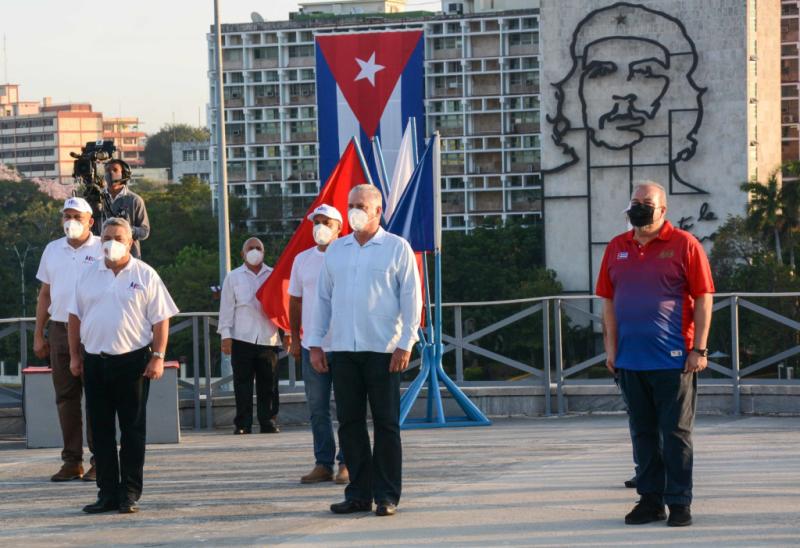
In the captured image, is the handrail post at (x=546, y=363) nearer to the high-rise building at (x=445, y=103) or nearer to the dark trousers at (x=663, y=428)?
the dark trousers at (x=663, y=428)

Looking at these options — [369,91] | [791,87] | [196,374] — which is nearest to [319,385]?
[369,91]

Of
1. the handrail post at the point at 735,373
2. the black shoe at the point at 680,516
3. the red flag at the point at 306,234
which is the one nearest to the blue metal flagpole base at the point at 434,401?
the red flag at the point at 306,234

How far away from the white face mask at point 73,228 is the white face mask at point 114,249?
4.85ft

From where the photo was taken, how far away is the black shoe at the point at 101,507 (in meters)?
10.1

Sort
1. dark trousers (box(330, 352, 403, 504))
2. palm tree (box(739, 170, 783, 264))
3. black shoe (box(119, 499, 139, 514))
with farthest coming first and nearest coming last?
palm tree (box(739, 170, 783, 264))
black shoe (box(119, 499, 139, 514))
dark trousers (box(330, 352, 403, 504))

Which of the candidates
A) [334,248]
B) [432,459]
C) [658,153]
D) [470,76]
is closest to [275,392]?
[432,459]

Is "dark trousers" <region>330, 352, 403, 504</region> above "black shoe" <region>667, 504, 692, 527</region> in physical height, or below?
above

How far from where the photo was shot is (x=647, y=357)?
915cm

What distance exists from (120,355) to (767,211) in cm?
9755

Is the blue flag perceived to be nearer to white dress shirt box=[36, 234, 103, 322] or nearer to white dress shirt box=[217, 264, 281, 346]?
white dress shirt box=[217, 264, 281, 346]

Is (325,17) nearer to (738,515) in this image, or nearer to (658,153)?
(658,153)

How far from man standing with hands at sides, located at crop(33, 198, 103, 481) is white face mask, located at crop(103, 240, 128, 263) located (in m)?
1.55

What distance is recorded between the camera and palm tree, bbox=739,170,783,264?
10394 centimetres

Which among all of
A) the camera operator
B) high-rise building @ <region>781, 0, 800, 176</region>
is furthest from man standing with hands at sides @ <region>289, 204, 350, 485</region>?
high-rise building @ <region>781, 0, 800, 176</region>
